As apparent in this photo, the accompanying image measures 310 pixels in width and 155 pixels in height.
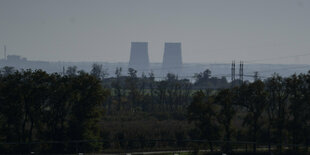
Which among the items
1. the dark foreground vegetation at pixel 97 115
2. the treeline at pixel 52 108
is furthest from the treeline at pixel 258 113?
the treeline at pixel 52 108

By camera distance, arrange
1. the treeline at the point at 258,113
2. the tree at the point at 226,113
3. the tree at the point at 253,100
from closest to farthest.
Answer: the treeline at the point at 258,113 < the tree at the point at 226,113 < the tree at the point at 253,100

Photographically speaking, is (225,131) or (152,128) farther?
(152,128)

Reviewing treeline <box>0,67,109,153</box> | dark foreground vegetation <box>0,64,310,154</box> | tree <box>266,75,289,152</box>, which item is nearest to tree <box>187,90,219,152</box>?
dark foreground vegetation <box>0,64,310,154</box>

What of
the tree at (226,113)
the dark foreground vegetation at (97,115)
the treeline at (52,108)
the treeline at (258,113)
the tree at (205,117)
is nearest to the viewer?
the treeline at (52,108)

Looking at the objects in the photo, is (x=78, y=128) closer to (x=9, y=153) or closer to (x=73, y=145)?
(x=73, y=145)

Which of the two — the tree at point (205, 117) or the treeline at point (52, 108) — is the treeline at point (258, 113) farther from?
the treeline at point (52, 108)

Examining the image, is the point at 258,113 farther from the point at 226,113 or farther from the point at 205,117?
the point at 205,117

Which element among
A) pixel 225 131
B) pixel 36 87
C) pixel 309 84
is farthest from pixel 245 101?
pixel 36 87
